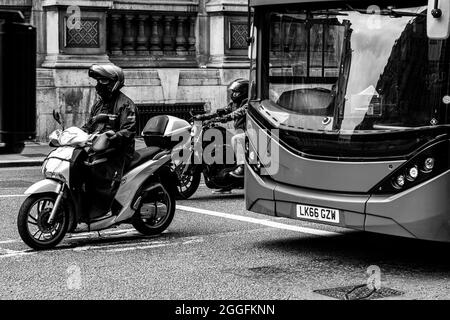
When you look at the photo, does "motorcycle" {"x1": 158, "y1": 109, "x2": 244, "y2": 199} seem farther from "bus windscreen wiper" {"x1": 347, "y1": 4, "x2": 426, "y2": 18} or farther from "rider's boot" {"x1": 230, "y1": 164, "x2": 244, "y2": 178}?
"bus windscreen wiper" {"x1": 347, "y1": 4, "x2": 426, "y2": 18}

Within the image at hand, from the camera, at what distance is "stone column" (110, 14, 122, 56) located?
20781 millimetres

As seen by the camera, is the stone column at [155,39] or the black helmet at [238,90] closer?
the black helmet at [238,90]

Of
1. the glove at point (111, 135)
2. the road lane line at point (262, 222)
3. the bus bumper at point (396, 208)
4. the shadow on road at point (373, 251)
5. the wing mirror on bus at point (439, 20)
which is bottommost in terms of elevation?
the road lane line at point (262, 222)

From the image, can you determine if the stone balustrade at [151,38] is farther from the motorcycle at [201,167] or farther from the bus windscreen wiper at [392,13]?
the bus windscreen wiper at [392,13]

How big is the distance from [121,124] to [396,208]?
2870 mm

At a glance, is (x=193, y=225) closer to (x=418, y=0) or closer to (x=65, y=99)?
(x=418, y=0)

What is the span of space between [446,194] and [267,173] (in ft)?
6.08

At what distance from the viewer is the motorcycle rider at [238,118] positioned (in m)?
12.3

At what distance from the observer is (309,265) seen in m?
7.57

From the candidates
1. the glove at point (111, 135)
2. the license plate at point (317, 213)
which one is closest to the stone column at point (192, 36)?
the glove at point (111, 135)

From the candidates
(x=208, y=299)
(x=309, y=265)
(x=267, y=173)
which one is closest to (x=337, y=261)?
(x=309, y=265)

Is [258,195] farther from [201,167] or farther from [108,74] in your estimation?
[201,167]

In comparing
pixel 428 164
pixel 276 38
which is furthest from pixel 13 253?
pixel 428 164

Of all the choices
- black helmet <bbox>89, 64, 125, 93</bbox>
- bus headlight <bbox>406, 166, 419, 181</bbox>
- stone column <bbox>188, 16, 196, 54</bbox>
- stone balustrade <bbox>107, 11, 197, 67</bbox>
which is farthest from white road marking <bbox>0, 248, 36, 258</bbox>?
stone column <bbox>188, 16, 196, 54</bbox>
